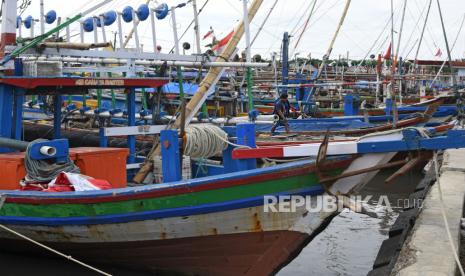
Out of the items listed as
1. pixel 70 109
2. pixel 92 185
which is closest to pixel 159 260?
pixel 92 185

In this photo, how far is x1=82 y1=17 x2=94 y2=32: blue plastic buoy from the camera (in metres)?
8.84

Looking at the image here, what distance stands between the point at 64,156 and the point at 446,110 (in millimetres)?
12271

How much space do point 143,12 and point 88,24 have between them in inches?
48.7

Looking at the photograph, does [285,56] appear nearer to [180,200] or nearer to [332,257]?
[332,257]

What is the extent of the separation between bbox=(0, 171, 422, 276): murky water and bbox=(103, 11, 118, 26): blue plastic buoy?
366cm

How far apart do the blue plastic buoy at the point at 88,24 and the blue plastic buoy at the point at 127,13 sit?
0.72 metres

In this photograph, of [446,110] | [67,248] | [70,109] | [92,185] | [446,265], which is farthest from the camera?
[446,110]

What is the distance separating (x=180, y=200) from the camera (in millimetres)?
5605

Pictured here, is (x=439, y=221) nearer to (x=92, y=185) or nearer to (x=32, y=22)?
(x=92, y=185)

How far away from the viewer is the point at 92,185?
6207mm

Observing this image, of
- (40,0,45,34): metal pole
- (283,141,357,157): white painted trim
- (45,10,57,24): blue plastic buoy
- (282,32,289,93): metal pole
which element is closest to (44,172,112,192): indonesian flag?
(283,141,357,157): white painted trim

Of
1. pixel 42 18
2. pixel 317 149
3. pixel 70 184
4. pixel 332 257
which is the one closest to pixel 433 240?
pixel 317 149

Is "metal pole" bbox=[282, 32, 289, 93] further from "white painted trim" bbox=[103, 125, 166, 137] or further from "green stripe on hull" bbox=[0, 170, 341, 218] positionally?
"green stripe on hull" bbox=[0, 170, 341, 218]

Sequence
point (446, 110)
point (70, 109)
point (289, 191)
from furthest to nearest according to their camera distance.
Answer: point (446, 110) < point (70, 109) < point (289, 191)
